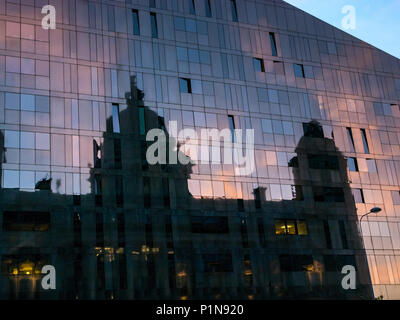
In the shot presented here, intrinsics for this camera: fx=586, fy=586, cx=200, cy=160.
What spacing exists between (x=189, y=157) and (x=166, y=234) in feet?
27.2

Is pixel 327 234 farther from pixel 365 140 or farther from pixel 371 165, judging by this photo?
pixel 365 140

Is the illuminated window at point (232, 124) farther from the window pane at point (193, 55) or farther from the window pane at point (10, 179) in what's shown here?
the window pane at point (10, 179)

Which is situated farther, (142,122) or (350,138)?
(350,138)

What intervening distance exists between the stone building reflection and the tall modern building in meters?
0.13

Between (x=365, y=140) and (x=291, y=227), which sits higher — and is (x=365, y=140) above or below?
above

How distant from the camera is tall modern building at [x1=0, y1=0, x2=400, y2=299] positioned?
51.4 meters

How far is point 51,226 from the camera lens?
50531 millimetres

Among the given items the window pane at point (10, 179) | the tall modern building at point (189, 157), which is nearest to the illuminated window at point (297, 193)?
the tall modern building at point (189, 157)

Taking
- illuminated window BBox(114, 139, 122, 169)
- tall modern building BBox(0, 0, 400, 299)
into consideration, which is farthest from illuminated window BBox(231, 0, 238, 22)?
illuminated window BBox(114, 139, 122, 169)

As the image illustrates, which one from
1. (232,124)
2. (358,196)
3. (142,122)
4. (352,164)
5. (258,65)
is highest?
(258,65)

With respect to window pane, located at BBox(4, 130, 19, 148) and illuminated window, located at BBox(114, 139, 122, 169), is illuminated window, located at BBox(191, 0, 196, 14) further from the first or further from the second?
window pane, located at BBox(4, 130, 19, 148)

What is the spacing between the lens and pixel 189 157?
190 ft

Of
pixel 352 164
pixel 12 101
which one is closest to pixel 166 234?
pixel 12 101
